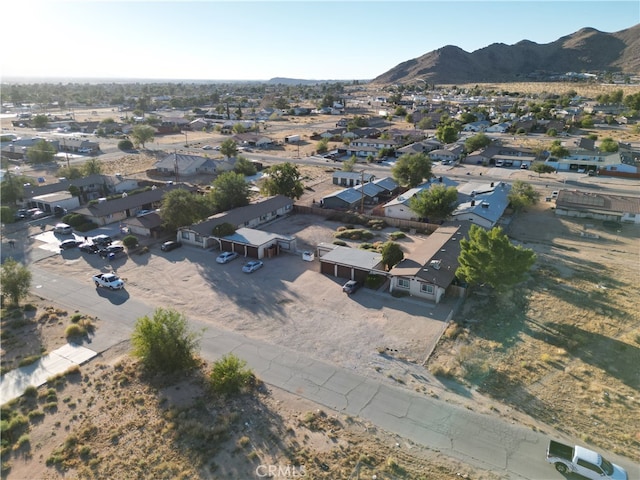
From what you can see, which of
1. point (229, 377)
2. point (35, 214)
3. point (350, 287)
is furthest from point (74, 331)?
point (35, 214)

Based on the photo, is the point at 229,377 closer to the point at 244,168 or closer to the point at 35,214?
the point at 35,214

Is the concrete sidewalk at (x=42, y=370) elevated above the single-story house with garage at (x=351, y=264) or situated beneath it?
situated beneath

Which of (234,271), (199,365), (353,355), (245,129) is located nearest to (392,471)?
(353,355)

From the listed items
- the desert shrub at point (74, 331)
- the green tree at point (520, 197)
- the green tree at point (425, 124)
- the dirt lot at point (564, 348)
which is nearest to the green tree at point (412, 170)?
the green tree at point (520, 197)

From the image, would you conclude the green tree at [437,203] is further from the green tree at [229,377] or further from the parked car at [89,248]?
the parked car at [89,248]

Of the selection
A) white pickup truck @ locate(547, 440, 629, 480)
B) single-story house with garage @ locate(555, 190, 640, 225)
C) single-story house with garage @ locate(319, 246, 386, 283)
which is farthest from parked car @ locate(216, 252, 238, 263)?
single-story house with garage @ locate(555, 190, 640, 225)

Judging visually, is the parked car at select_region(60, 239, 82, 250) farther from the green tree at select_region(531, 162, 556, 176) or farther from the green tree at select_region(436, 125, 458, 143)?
the green tree at select_region(436, 125, 458, 143)

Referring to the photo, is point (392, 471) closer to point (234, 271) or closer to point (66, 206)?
point (234, 271)

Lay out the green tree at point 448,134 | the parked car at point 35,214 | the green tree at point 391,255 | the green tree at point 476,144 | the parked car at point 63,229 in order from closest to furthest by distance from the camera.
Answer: the green tree at point 391,255, the parked car at point 63,229, the parked car at point 35,214, the green tree at point 476,144, the green tree at point 448,134
